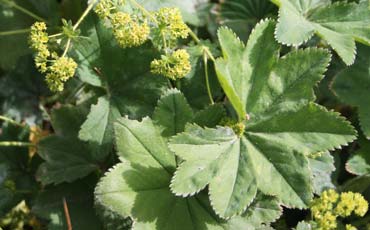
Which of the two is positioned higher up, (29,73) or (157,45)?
(157,45)

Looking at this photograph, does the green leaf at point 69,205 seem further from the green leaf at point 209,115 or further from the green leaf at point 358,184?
the green leaf at point 358,184

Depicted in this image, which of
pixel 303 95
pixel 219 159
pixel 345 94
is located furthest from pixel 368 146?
pixel 219 159

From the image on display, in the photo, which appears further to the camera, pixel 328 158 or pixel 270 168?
pixel 328 158

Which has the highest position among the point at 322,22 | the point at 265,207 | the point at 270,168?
the point at 322,22

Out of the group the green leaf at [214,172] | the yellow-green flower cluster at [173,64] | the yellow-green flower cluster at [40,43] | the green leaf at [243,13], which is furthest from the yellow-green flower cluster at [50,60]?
the green leaf at [243,13]

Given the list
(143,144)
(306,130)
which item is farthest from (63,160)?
(306,130)

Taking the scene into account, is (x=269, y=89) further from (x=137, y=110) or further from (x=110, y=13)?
(x=110, y=13)

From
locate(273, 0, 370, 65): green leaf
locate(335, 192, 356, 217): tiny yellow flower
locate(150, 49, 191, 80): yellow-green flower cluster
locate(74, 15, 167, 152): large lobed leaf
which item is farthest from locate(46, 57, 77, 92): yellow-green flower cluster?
locate(335, 192, 356, 217): tiny yellow flower
